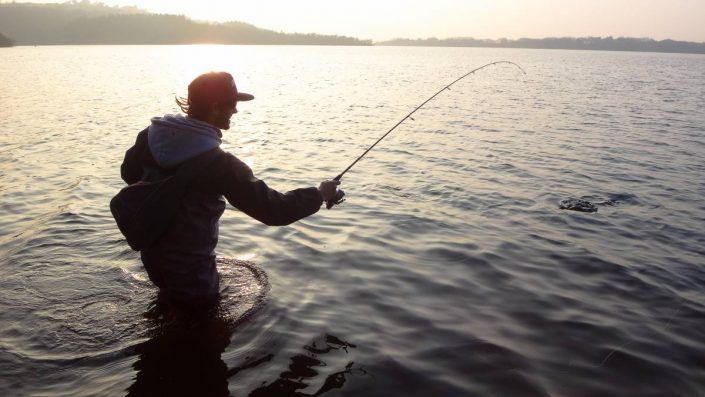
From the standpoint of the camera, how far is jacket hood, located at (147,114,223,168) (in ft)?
15.7

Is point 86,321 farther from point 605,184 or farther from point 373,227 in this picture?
point 605,184

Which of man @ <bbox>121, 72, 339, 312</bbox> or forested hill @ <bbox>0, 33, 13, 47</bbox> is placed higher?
forested hill @ <bbox>0, 33, 13, 47</bbox>

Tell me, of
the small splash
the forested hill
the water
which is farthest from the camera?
the forested hill

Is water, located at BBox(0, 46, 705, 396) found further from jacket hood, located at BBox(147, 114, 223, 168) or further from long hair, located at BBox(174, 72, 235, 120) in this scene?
long hair, located at BBox(174, 72, 235, 120)

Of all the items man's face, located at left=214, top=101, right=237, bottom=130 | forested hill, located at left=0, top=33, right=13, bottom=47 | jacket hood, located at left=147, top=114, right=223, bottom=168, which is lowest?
jacket hood, located at left=147, top=114, right=223, bottom=168

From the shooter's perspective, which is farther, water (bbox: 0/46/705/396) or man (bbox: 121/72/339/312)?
water (bbox: 0/46/705/396)

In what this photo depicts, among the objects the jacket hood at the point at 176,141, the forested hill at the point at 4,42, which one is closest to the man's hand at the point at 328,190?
the jacket hood at the point at 176,141

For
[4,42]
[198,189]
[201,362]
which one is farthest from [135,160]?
[4,42]

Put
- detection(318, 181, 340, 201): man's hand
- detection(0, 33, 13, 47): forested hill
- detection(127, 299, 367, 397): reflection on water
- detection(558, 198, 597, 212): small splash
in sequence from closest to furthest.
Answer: detection(127, 299, 367, 397): reflection on water < detection(318, 181, 340, 201): man's hand < detection(558, 198, 597, 212): small splash < detection(0, 33, 13, 47): forested hill

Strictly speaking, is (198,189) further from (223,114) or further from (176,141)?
(223,114)

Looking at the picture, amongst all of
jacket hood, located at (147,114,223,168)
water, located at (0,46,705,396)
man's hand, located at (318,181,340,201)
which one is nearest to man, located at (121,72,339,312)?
jacket hood, located at (147,114,223,168)

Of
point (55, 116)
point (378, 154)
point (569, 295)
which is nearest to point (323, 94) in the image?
point (55, 116)

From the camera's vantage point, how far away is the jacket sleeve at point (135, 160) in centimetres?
507

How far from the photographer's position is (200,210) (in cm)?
511
